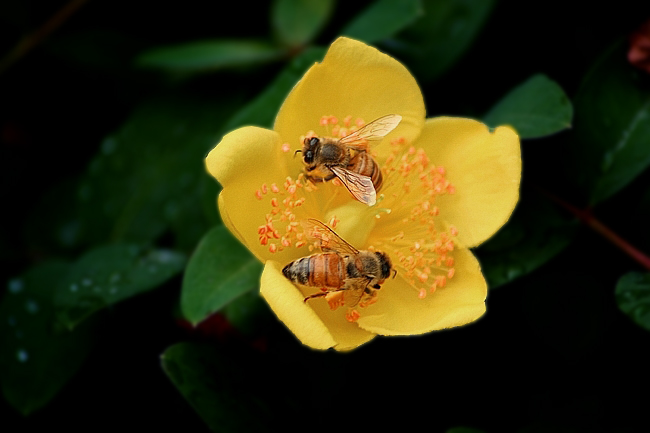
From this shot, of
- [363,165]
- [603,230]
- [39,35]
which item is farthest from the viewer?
[39,35]

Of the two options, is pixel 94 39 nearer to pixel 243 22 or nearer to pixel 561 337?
pixel 243 22

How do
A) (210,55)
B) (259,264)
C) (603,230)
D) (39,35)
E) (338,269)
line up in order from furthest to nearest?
(39,35), (210,55), (603,230), (259,264), (338,269)

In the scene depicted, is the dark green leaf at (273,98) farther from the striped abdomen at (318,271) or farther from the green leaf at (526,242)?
the green leaf at (526,242)

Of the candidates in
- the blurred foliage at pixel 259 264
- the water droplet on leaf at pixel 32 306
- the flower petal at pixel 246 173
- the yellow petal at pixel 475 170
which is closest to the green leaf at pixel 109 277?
the blurred foliage at pixel 259 264

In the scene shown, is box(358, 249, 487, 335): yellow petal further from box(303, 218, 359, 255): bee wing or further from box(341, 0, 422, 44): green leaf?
box(341, 0, 422, 44): green leaf

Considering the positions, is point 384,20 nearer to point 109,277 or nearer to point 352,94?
point 352,94

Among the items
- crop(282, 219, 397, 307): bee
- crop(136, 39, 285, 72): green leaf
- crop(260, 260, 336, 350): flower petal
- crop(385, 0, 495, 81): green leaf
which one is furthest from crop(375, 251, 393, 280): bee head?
crop(136, 39, 285, 72): green leaf

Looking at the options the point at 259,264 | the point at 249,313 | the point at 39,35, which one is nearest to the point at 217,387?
the point at 249,313
